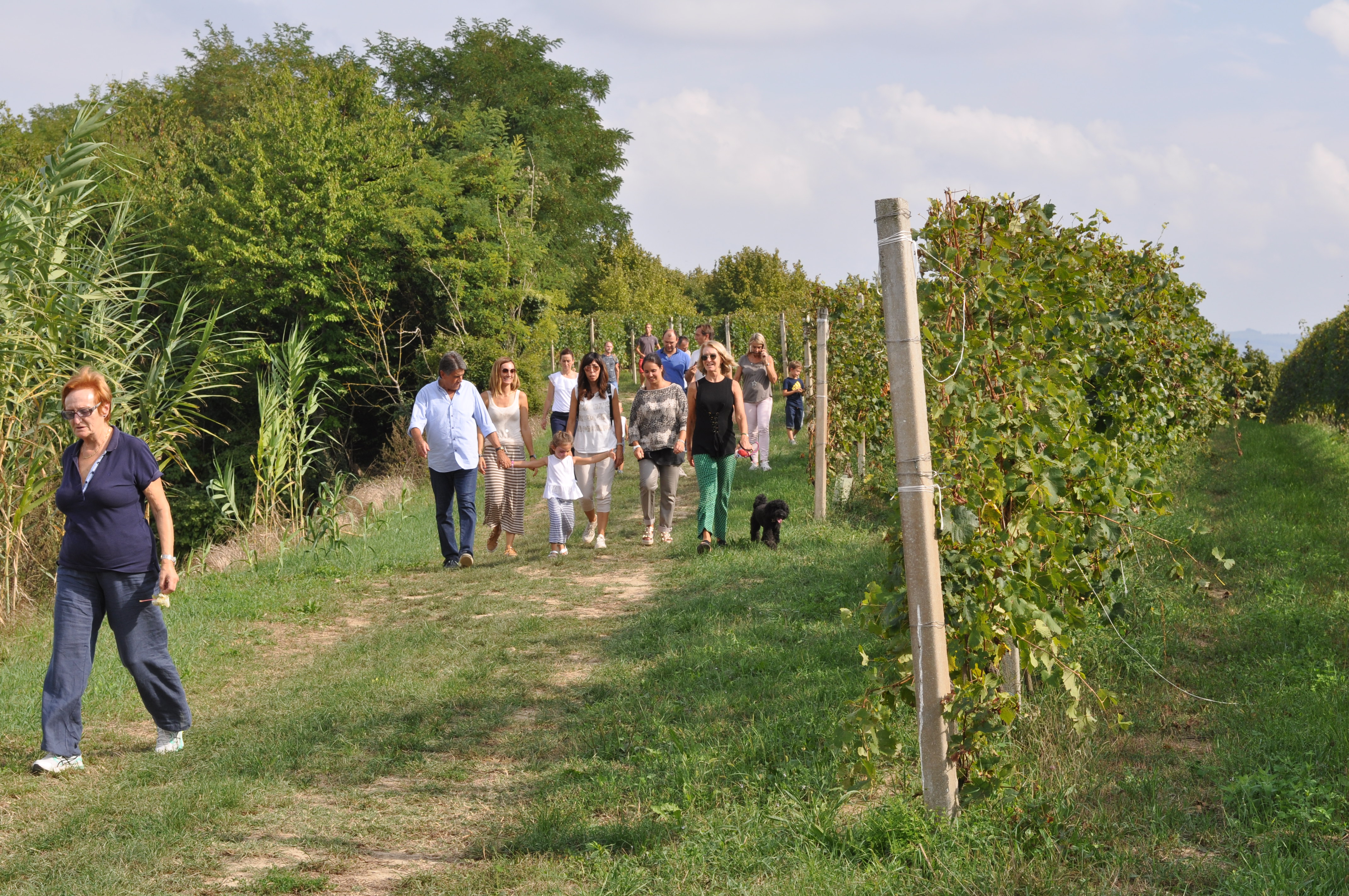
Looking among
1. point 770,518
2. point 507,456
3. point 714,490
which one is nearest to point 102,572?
point 507,456

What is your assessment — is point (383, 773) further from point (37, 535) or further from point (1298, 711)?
point (37, 535)

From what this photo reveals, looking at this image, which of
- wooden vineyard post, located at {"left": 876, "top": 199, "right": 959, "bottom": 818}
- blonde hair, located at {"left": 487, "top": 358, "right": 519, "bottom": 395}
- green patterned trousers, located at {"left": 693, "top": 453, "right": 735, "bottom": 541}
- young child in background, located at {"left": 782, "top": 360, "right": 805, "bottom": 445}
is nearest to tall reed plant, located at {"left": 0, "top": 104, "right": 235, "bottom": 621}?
blonde hair, located at {"left": 487, "top": 358, "right": 519, "bottom": 395}

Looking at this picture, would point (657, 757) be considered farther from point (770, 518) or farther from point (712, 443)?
point (712, 443)

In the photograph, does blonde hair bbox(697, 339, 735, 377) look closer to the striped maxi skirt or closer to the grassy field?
the striped maxi skirt

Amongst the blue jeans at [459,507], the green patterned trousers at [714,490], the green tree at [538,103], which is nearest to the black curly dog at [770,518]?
the green patterned trousers at [714,490]

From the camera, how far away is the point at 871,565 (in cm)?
850

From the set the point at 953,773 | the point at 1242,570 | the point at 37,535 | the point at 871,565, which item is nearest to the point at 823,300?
the point at 871,565

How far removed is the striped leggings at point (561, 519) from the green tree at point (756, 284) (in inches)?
1606

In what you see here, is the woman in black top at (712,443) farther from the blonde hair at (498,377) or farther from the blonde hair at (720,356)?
the blonde hair at (498,377)

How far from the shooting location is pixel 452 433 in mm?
9648

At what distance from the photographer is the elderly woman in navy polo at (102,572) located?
523cm

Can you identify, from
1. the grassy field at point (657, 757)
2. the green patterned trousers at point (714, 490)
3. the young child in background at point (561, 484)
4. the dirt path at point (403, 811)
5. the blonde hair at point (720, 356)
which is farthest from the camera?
the blonde hair at point (720, 356)

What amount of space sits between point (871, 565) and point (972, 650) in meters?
4.61

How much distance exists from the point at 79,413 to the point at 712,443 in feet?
19.1
